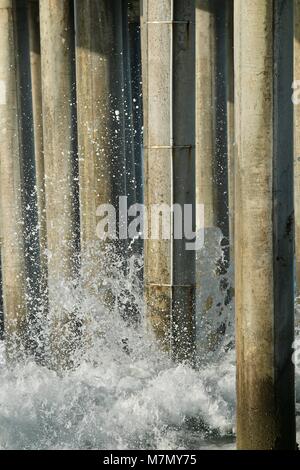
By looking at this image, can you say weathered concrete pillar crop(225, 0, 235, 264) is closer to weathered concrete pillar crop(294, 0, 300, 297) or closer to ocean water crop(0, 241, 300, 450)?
weathered concrete pillar crop(294, 0, 300, 297)

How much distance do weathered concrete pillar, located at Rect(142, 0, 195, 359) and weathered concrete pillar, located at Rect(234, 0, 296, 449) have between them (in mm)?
2658

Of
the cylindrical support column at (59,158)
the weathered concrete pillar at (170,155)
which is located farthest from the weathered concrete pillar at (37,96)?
the weathered concrete pillar at (170,155)

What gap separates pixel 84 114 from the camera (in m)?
11.3

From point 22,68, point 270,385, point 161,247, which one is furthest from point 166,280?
point 22,68

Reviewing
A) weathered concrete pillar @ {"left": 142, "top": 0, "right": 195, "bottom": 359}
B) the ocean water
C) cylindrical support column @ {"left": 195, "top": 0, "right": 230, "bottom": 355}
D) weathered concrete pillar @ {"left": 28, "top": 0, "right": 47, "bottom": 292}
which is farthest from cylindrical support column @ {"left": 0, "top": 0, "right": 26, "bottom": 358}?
weathered concrete pillar @ {"left": 142, "top": 0, "right": 195, "bottom": 359}

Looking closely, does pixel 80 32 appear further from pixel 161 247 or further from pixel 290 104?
pixel 290 104

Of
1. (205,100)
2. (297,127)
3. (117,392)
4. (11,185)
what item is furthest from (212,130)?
(117,392)

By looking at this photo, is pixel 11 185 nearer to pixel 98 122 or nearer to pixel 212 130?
pixel 98 122

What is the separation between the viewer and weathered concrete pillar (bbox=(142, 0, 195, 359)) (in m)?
10.3

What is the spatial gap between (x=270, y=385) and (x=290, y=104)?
1880 millimetres

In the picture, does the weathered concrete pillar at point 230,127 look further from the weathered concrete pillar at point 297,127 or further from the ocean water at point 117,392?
the ocean water at point 117,392

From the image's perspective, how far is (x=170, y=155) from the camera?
34.1 ft

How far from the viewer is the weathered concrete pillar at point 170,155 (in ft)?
33.9

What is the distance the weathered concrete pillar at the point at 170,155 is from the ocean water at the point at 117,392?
0.32 metres
